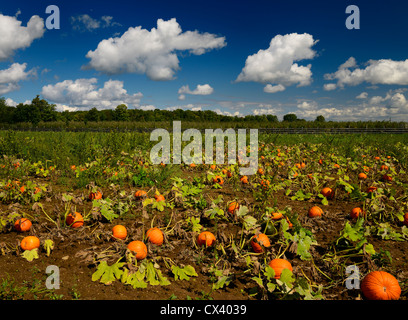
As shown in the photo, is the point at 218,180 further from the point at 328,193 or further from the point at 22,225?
the point at 22,225

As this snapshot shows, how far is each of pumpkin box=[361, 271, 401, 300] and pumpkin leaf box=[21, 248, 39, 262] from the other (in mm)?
3283

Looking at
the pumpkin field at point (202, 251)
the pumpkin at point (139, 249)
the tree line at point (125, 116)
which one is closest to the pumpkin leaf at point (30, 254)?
the pumpkin field at point (202, 251)

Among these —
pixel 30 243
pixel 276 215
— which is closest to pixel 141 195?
pixel 30 243

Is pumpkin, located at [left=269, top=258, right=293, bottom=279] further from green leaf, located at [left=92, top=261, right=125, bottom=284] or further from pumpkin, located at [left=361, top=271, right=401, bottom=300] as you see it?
green leaf, located at [left=92, top=261, right=125, bottom=284]

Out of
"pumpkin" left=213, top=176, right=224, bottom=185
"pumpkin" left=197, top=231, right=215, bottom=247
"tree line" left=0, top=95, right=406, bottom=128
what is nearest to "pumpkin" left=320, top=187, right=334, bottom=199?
"pumpkin" left=213, top=176, right=224, bottom=185

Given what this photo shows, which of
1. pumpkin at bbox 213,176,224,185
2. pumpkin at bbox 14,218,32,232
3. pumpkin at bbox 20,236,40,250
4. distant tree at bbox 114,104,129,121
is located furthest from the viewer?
distant tree at bbox 114,104,129,121

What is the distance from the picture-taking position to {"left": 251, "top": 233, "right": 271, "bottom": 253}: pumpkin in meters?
2.99

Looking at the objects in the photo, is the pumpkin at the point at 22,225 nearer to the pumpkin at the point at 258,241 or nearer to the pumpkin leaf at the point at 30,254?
the pumpkin leaf at the point at 30,254

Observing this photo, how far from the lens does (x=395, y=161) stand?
8.80 meters

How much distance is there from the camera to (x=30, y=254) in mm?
2844

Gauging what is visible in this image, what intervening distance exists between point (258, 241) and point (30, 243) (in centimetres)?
254

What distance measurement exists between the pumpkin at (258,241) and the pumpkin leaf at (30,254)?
235 cm
